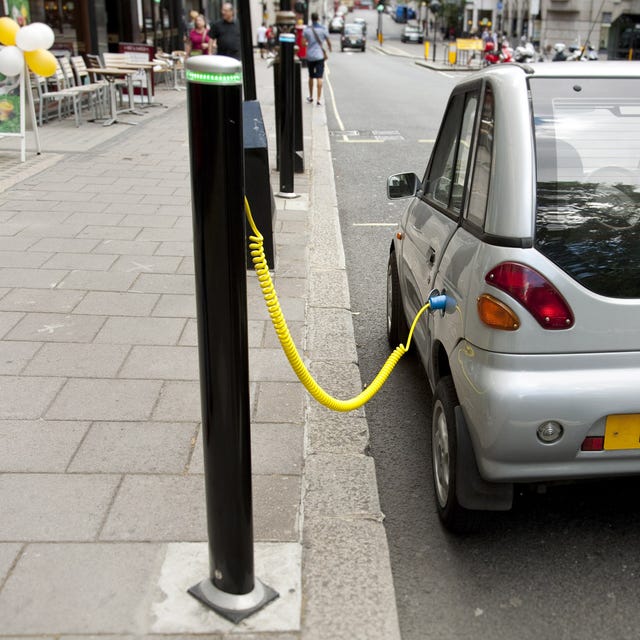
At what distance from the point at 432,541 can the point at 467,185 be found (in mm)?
1368

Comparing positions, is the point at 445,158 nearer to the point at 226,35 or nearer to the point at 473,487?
the point at 473,487

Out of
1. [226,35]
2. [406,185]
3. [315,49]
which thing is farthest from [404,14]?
[406,185]

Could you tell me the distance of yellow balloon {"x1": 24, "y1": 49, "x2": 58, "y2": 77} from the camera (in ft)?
35.5

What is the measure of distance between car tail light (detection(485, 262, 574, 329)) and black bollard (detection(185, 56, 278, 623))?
3.04 ft

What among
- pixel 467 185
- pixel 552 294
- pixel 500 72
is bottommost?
pixel 552 294

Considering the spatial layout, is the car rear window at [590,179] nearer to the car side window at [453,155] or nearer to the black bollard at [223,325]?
the car side window at [453,155]

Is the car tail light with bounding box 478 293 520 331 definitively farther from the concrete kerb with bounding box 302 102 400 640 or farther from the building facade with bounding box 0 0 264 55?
the building facade with bounding box 0 0 264 55

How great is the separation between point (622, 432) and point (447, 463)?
2.13ft

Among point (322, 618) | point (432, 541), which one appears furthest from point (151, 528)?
point (432, 541)

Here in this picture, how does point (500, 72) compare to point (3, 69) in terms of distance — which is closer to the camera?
point (500, 72)

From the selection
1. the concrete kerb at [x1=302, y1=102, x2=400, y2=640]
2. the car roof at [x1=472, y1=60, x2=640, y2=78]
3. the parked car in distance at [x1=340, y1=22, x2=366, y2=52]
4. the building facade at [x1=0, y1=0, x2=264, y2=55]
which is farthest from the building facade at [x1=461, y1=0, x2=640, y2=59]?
the car roof at [x1=472, y1=60, x2=640, y2=78]

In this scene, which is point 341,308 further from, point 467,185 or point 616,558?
point 616,558

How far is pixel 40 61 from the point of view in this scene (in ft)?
35.7

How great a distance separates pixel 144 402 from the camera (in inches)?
164
